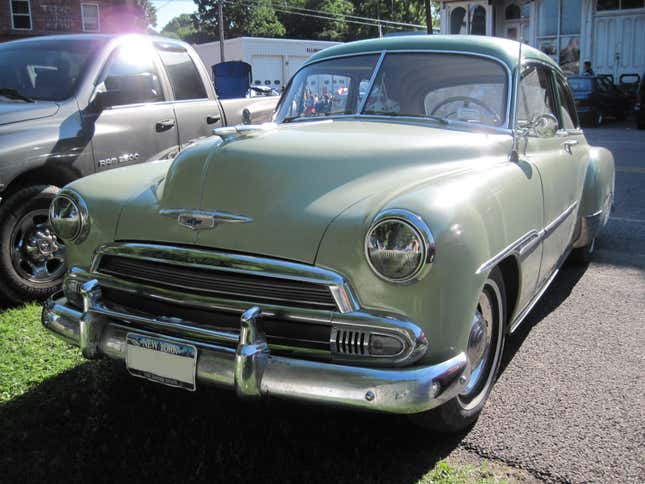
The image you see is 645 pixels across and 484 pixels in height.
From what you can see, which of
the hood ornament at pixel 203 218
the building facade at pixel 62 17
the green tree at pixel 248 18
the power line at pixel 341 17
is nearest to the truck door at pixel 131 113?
the hood ornament at pixel 203 218

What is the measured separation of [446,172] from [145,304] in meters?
1.40

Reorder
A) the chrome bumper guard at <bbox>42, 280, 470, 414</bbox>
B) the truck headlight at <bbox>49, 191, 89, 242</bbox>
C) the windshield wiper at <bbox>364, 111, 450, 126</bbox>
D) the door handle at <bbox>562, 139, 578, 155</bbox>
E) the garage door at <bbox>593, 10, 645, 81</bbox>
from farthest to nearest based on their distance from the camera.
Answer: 1. the garage door at <bbox>593, 10, 645, 81</bbox>
2. the door handle at <bbox>562, 139, 578, 155</bbox>
3. the windshield wiper at <bbox>364, 111, 450, 126</bbox>
4. the truck headlight at <bbox>49, 191, 89, 242</bbox>
5. the chrome bumper guard at <bbox>42, 280, 470, 414</bbox>

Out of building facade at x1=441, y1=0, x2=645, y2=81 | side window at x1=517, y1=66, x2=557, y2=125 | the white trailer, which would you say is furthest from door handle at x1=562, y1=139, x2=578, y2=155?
the white trailer

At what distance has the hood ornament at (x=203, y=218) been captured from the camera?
259 centimetres

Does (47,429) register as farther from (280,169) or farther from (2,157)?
(2,157)

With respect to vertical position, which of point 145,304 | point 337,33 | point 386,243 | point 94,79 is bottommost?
point 145,304

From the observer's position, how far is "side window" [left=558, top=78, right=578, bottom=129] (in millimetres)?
4770

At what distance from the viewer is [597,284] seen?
16.3ft

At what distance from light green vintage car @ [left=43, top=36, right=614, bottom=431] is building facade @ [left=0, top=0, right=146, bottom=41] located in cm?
2920

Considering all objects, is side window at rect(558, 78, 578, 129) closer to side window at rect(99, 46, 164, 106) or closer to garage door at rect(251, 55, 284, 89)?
side window at rect(99, 46, 164, 106)

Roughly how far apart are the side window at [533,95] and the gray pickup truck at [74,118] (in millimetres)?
1608

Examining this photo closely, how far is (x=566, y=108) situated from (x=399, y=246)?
319 cm

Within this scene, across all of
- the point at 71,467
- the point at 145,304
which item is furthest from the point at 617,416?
the point at 71,467

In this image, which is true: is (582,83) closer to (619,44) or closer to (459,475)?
(619,44)
